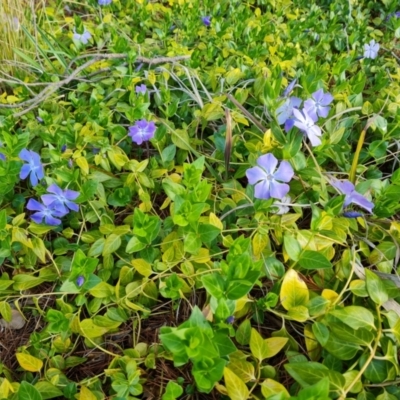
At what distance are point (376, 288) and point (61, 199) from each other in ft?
2.81

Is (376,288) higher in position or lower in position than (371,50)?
lower

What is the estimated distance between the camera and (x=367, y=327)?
968 millimetres

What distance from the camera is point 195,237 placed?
1.11 meters

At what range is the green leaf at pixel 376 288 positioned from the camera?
1034 millimetres

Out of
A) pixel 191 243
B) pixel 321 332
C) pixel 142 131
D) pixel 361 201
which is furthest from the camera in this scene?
pixel 142 131

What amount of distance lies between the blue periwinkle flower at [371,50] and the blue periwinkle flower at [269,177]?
4.02ft

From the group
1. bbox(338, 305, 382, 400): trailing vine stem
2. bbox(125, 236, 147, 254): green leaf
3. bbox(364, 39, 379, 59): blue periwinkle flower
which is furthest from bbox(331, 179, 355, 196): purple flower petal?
bbox(364, 39, 379, 59): blue periwinkle flower

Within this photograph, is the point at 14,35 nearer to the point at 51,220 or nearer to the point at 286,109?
the point at 51,220

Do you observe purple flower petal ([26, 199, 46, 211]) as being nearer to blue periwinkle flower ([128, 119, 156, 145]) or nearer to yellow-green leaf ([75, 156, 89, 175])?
yellow-green leaf ([75, 156, 89, 175])

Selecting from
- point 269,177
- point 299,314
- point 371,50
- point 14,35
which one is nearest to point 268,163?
point 269,177

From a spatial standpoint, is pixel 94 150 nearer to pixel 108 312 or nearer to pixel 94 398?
pixel 108 312

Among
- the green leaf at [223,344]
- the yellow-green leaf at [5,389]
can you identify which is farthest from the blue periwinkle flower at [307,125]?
the yellow-green leaf at [5,389]

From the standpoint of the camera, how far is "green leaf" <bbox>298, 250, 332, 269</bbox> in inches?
41.8

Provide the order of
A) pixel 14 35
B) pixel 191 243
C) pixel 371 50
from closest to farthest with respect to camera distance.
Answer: pixel 191 243
pixel 14 35
pixel 371 50
